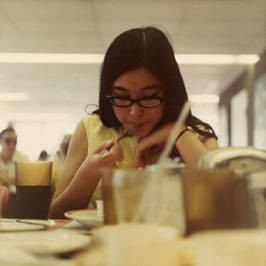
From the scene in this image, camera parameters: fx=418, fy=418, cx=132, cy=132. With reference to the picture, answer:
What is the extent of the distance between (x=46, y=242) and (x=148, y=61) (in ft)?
2.63

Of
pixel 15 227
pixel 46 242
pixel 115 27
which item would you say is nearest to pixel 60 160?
pixel 115 27

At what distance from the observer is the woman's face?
3.92ft

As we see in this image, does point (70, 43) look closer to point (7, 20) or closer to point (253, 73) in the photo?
point (7, 20)

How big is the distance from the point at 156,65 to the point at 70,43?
395cm

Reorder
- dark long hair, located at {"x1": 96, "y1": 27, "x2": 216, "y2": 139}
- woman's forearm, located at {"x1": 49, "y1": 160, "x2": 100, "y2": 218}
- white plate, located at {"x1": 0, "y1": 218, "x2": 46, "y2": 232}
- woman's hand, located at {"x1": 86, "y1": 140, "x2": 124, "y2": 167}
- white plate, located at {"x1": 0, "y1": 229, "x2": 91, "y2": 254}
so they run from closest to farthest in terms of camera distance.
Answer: white plate, located at {"x1": 0, "y1": 229, "x2": 91, "y2": 254}
white plate, located at {"x1": 0, "y1": 218, "x2": 46, "y2": 232}
woman's hand, located at {"x1": 86, "y1": 140, "x2": 124, "y2": 167}
woman's forearm, located at {"x1": 49, "y1": 160, "x2": 100, "y2": 218}
dark long hair, located at {"x1": 96, "y1": 27, "x2": 216, "y2": 139}

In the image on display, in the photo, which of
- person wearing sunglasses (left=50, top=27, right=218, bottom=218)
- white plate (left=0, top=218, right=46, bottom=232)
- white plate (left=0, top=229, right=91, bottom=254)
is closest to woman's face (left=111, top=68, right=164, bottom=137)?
person wearing sunglasses (left=50, top=27, right=218, bottom=218)

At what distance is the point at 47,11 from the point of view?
405 centimetres

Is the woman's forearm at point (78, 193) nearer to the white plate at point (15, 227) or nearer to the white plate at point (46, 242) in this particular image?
the white plate at point (15, 227)

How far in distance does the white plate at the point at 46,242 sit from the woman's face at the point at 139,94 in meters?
0.58

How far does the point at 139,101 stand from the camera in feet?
3.87

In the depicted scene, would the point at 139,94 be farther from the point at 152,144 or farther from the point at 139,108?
the point at 152,144

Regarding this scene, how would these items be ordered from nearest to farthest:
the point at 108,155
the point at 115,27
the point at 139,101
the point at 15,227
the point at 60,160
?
the point at 15,227 → the point at 108,155 → the point at 139,101 → the point at 115,27 → the point at 60,160

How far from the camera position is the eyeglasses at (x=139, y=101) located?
46.4 inches

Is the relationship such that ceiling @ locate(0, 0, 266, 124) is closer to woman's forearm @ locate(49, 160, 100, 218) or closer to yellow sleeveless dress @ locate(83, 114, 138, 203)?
yellow sleeveless dress @ locate(83, 114, 138, 203)
